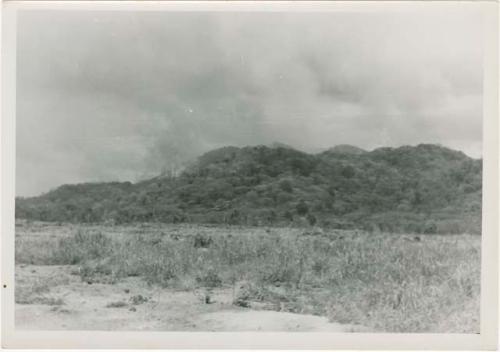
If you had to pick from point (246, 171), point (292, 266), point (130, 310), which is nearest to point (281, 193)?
point (246, 171)

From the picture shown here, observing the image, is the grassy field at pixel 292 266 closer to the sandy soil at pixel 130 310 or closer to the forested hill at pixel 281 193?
the sandy soil at pixel 130 310

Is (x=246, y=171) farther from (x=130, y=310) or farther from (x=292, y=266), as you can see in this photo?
(x=130, y=310)

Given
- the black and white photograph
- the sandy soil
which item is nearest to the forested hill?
the black and white photograph

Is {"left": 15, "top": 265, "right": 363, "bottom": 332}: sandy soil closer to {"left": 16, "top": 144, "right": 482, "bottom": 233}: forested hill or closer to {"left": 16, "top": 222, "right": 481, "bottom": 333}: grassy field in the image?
{"left": 16, "top": 222, "right": 481, "bottom": 333}: grassy field

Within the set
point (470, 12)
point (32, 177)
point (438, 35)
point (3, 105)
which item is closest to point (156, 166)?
point (32, 177)

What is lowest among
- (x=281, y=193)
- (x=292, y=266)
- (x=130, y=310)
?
(x=130, y=310)

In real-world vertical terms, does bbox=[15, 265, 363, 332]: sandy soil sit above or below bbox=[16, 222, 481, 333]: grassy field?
below
